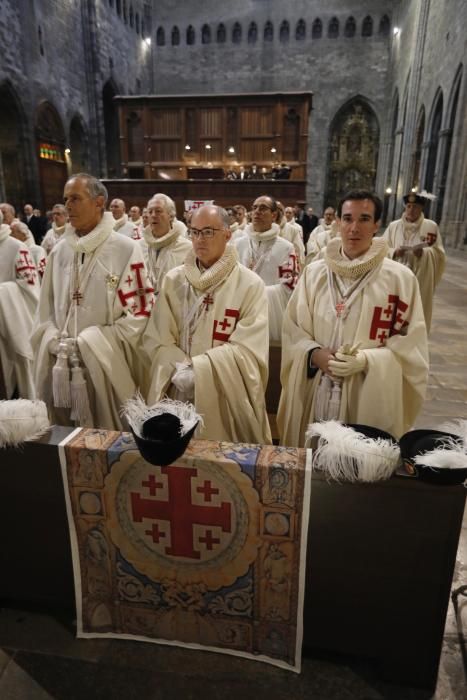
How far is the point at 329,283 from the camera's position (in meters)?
2.78

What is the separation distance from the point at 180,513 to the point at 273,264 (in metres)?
3.77

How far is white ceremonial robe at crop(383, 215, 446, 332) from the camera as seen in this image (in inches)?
249

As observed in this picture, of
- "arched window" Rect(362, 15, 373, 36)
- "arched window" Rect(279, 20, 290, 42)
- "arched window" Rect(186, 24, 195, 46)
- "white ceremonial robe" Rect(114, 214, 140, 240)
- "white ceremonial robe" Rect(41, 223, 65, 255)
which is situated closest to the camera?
"white ceremonial robe" Rect(114, 214, 140, 240)

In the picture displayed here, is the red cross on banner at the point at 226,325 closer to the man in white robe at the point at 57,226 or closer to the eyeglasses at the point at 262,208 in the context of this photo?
the eyeglasses at the point at 262,208

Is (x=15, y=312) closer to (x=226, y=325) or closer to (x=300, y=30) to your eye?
(x=226, y=325)

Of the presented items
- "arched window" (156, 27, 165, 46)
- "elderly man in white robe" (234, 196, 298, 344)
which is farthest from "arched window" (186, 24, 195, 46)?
"elderly man in white robe" (234, 196, 298, 344)

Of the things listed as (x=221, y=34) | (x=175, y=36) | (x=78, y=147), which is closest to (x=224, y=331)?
(x=78, y=147)

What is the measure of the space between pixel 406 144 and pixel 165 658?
25701mm

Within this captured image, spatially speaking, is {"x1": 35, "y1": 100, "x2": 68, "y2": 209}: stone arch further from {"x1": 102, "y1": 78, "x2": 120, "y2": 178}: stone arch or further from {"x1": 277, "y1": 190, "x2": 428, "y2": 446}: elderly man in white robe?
{"x1": 277, "y1": 190, "x2": 428, "y2": 446}: elderly man in white robe

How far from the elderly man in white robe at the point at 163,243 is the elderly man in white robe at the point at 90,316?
194cm

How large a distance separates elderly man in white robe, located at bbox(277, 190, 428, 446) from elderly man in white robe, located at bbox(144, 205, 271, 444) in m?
0.29

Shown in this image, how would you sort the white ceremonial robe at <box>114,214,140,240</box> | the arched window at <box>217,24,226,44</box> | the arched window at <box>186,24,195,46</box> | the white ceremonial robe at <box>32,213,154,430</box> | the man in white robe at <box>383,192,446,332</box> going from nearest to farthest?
1. the white ceremonial robe at <box>32,213,154,430</box>
2. the man in white robe at <box>383,192,446,332</box>
3. the white ceremonial robe at <box>114,214,140,240</box>
4. the arched window at <box>217,24,226,44</box>
5. the arched window at <box>186,24,195,46</box>

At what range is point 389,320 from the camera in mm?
2688

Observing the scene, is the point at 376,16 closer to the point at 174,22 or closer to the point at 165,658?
the point at 174,22
